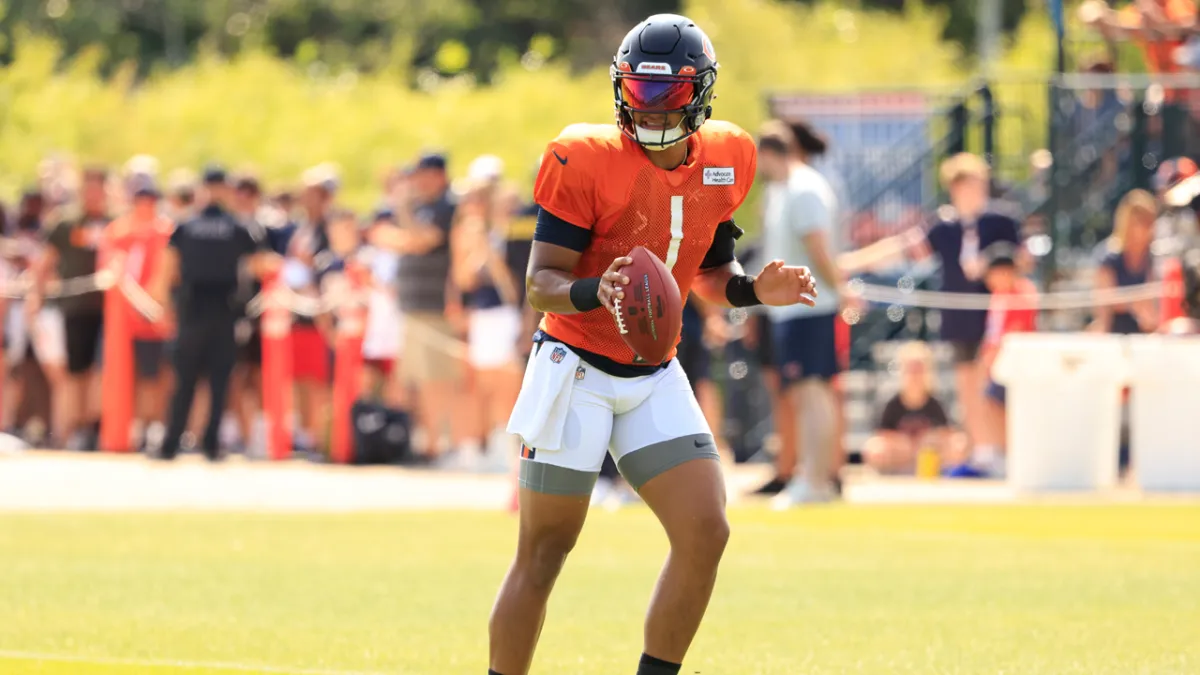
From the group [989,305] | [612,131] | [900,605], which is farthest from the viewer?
[989,305]

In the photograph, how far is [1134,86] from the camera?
773 inches

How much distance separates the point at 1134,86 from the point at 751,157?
13790 mm

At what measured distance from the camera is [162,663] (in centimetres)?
779

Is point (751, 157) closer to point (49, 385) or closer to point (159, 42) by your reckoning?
point (49, 385)

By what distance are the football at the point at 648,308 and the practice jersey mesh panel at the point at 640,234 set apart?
26cm

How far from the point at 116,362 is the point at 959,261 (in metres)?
7.39

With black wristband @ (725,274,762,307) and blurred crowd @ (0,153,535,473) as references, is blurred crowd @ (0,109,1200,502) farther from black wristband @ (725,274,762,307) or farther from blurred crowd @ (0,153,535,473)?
black wristband @ (725,274,762,307)

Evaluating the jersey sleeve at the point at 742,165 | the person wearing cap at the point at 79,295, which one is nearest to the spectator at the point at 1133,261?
the person wearing cap at the point at 79,295

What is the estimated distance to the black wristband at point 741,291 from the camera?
22.1ft

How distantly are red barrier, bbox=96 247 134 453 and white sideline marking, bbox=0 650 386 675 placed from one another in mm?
11414

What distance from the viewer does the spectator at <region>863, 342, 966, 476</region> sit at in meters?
17.0

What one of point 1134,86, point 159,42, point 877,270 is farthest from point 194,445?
point 159,42

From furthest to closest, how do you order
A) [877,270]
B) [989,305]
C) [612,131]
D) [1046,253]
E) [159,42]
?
[159,42]
[877,270]
[1046,253]
[989,305]
[612,131]

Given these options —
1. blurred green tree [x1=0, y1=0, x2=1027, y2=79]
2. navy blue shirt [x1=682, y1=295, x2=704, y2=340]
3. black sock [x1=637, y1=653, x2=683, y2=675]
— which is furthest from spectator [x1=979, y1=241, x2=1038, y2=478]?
blurred green tree [x1=0, y1=0, x2=1027, y2=79]
